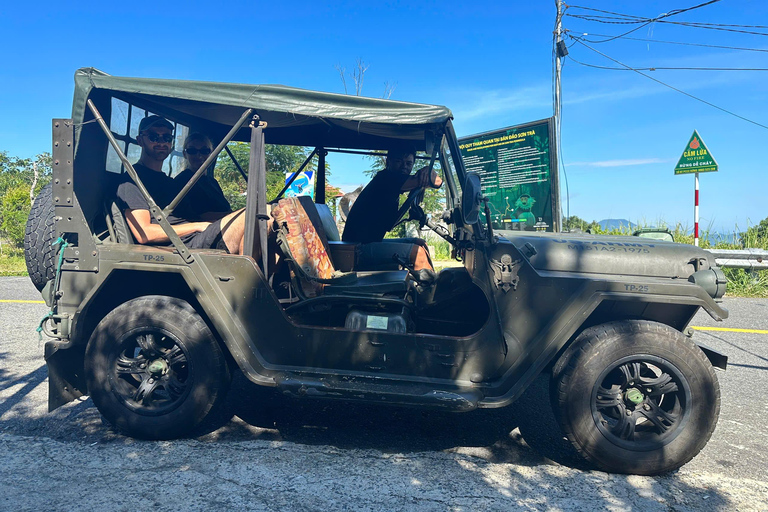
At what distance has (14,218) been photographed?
56.5 feet

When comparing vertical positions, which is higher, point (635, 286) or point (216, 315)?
point (635, 286)

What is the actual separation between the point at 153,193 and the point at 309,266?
1364 mm

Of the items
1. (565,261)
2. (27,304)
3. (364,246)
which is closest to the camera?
(565,261)

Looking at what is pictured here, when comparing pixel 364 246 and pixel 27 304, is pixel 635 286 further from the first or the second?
pixel 27 304

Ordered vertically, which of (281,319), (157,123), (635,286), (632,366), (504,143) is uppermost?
(504,143)

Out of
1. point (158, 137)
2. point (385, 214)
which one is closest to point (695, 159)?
point (385, 214)

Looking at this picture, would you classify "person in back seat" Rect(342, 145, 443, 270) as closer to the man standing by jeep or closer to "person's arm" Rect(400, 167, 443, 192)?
"person's arm" Rect(400, 167, 443, 192)

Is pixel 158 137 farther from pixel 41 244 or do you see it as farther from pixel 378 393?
pixel 378 393

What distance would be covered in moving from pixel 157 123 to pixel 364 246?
198cm

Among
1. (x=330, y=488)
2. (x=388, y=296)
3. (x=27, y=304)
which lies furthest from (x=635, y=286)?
(x=27, y=304)

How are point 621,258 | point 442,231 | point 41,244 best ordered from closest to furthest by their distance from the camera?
point 621,258
point 41,244
point 442,231

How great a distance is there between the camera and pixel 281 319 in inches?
127

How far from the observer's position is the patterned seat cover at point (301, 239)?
11.5ft

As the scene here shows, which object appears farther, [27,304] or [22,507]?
[27,304]
